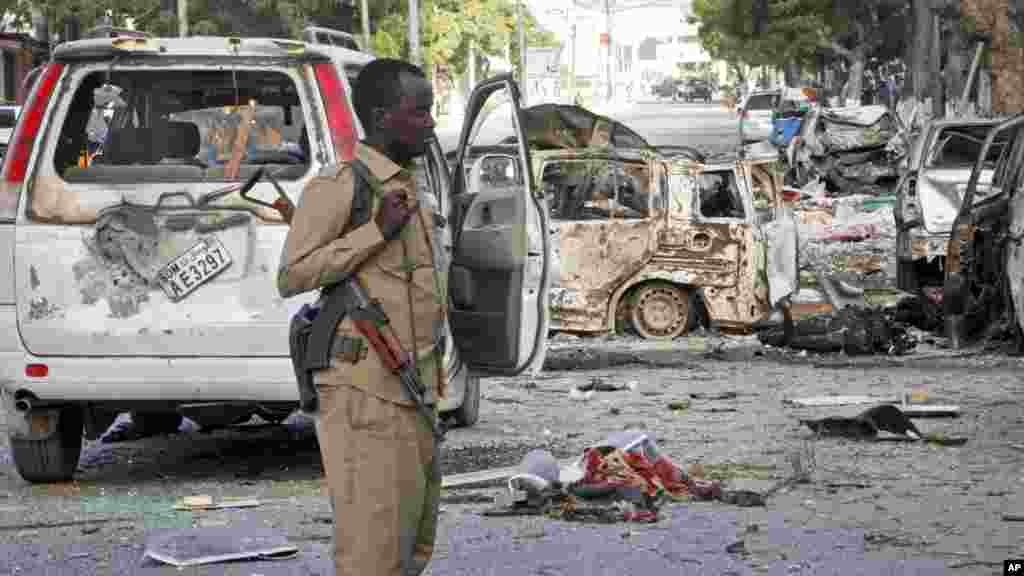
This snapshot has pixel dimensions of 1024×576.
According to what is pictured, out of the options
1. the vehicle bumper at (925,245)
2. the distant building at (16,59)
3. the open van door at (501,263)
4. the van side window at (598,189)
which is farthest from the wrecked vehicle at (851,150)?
the distant building at (16,59)

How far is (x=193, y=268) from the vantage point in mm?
8812

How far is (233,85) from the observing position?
9461 millimetres

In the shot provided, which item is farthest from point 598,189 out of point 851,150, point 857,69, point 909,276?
point 857,69

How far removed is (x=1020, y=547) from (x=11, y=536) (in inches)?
155

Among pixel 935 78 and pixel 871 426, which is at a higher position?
pixel 935 78

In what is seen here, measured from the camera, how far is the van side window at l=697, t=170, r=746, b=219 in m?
16.4

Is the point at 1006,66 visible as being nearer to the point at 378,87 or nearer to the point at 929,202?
the point at 929,202

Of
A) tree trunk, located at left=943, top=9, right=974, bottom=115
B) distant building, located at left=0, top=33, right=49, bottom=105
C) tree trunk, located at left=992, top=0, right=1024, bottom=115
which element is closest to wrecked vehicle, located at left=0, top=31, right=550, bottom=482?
tree trunk, located at left=992, top=0, right=1024, bottom=115

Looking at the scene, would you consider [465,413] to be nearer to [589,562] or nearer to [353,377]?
[589,562]

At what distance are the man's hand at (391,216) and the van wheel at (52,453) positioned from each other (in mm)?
4581

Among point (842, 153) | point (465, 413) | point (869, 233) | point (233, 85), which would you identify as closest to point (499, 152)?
point (465, 413)

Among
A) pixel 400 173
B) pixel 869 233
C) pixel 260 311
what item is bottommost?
pixel 869 233

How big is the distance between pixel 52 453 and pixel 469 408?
2.69 m

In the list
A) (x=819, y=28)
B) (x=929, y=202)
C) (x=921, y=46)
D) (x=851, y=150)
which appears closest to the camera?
(x=929, y=202)
